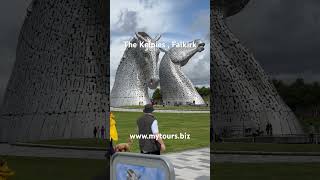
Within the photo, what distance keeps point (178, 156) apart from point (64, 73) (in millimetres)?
5377

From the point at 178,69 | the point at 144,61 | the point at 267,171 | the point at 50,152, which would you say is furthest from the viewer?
the point at 50,152

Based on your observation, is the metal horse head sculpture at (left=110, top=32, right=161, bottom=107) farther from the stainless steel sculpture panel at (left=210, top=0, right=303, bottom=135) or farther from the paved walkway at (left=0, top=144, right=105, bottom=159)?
the stainless steel sculpture panel at (left=210, top=0, right=303, bottom=135)

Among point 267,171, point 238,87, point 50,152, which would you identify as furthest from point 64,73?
point 267,171

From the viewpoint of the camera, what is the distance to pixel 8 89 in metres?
14.3

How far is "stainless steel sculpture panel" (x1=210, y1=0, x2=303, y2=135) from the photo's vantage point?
1299 cm

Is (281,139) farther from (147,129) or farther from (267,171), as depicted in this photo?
(147,129)

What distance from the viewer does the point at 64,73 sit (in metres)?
13.5

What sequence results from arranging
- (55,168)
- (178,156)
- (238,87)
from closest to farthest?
(55,168)
(178,156)
(238,87)

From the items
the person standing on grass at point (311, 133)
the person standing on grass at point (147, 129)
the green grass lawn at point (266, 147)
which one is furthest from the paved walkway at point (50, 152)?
the person standing on grass at point (147, 129)

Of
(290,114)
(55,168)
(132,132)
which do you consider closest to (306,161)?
(290,114)

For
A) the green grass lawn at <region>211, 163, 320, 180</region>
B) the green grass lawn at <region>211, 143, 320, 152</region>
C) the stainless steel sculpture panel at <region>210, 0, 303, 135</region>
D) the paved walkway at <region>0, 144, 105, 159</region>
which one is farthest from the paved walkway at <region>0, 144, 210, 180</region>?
the stainless steel sculpture panel at <region>210, 0, 303, 135</region>

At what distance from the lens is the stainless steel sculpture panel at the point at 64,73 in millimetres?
13266

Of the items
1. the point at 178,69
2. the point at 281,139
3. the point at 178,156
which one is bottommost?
the point at 178,156

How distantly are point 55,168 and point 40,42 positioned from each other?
18.1 ft
